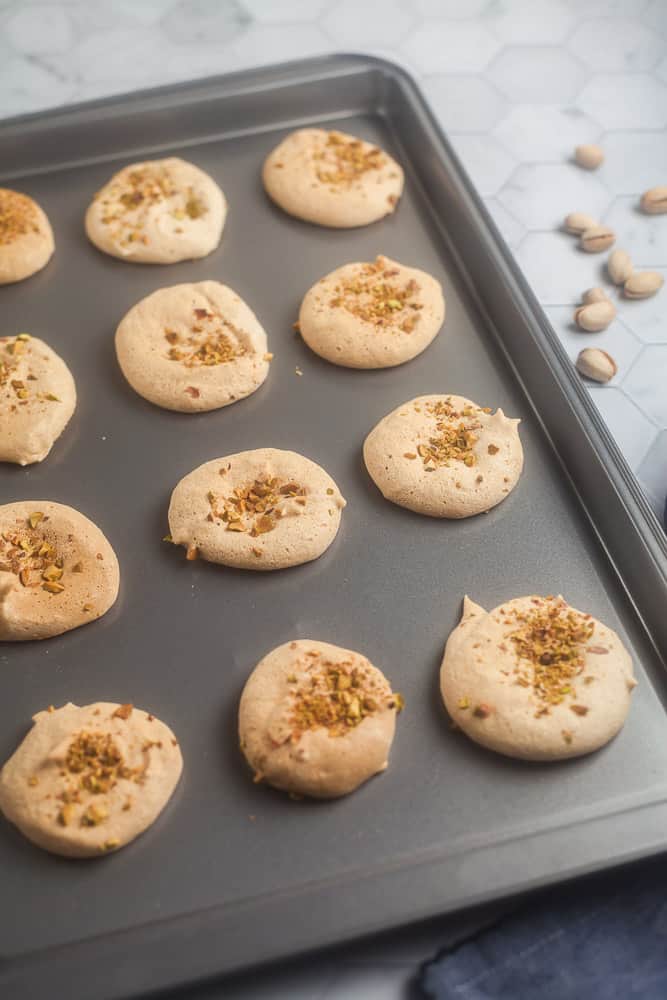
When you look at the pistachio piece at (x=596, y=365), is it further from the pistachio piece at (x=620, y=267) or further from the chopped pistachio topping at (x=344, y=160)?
the chopped pistachio topping at (x=344, y=160)

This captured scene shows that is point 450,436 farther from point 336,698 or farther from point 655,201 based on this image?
point 655,201

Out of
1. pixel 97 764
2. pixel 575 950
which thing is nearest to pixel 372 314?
pixel 97 764

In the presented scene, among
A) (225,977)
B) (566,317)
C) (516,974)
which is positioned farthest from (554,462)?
(225,977)

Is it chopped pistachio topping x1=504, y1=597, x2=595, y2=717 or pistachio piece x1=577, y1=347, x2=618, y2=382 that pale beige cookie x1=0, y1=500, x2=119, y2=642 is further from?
pistachio piece x1=577, y1=347, x2=618, y2=382

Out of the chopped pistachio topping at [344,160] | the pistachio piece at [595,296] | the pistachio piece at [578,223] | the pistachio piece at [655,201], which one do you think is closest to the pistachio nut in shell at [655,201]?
the pistachio piece at [655,201]

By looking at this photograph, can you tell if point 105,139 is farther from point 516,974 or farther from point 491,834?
point 516,974
